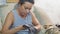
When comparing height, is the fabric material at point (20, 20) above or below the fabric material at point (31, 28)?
above

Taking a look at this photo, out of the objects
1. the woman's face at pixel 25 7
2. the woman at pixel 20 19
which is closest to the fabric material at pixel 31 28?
the woman at pixel 20 19

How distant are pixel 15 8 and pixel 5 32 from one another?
0.73 feet

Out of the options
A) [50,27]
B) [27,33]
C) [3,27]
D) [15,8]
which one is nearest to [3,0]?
[15,8]

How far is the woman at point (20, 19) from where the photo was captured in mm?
1269

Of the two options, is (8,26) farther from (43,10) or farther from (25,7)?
(43,10)

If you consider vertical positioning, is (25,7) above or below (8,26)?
above

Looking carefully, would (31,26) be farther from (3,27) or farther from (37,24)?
(3,27)

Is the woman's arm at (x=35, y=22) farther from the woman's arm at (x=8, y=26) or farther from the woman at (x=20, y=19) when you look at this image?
the woman's arm at (x=8, y=26)

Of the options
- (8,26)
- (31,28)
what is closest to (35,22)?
(31,28)

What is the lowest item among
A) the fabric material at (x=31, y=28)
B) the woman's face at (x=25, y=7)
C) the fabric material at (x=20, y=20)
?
the fabric material at (x=31, y=28)

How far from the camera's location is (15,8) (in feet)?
4.26

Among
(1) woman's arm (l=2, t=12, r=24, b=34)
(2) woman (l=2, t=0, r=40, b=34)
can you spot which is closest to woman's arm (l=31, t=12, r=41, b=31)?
(2) woman (l=2, t=0, r=40, b=34)

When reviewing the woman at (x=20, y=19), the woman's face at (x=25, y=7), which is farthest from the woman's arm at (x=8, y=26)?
the woman's face at (x=25, y=7)

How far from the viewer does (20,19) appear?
1.31m
